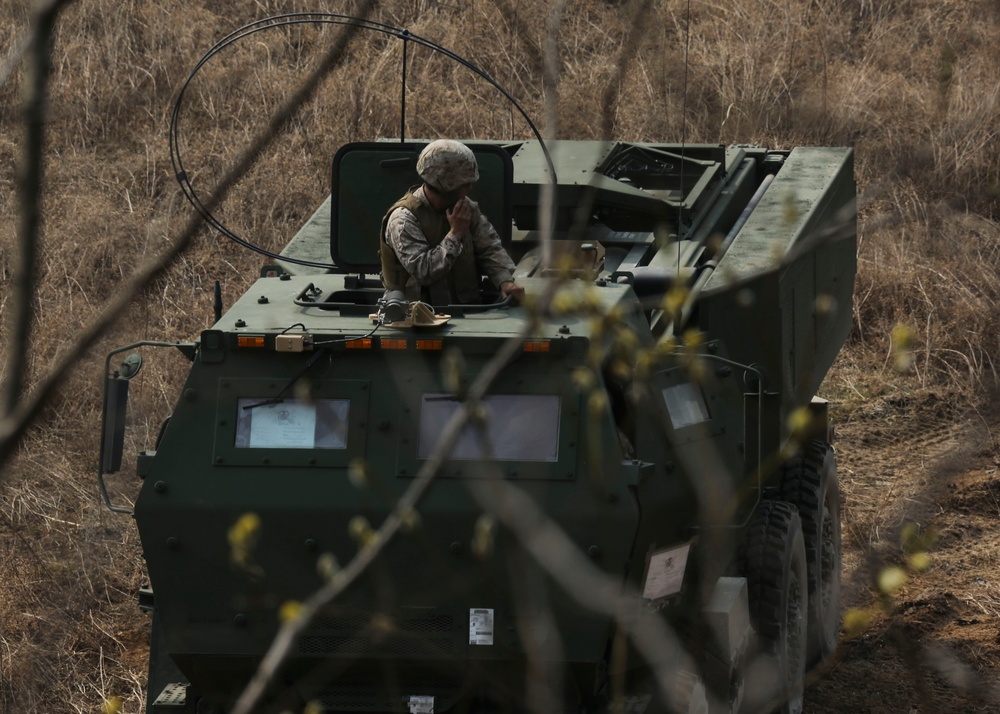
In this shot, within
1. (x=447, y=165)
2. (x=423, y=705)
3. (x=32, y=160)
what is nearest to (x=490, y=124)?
(x=447, y=165)

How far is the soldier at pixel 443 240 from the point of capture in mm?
6172

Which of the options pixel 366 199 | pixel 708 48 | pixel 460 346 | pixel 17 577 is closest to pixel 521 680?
pixel 460 346

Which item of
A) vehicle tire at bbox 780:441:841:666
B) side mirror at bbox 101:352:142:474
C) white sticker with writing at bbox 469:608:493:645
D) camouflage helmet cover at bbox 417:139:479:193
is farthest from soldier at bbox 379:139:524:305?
vehicle tire at bbox 780:441:841:666

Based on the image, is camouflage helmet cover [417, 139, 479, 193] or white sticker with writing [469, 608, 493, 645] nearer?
white sticker with writing [469, 608, 493, 645]

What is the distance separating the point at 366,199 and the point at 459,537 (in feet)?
7.03

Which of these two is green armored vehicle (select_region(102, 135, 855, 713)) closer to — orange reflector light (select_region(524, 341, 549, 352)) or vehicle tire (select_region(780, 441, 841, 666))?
orange reflector light (select_region(524, 341, 549, 352))

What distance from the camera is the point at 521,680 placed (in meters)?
5.62

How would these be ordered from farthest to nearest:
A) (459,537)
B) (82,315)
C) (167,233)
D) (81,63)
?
(81,63) < (167,233) < (82,315) < (459,537)

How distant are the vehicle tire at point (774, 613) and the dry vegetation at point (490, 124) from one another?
244cm

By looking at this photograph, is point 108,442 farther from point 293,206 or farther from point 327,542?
point 293,206

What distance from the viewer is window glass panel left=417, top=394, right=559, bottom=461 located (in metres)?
5.63

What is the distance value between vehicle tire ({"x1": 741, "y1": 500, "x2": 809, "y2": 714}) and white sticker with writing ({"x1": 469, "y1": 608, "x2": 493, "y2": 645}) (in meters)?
1.61

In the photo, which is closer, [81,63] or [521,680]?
[521,680]

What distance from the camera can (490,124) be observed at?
13.8 metres
